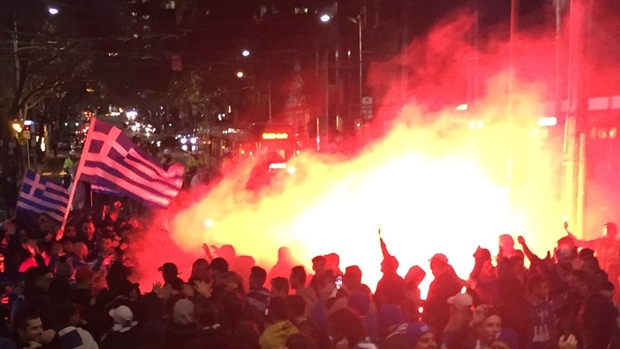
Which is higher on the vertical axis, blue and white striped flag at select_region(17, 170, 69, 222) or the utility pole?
the utility pole

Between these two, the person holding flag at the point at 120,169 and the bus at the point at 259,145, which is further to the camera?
the bus at the point at 259,145

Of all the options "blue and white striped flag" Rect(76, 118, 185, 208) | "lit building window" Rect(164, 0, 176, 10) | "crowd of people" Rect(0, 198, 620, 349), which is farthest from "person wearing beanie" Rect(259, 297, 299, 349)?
"lit building window" Rect(164, 0, 176, 10)

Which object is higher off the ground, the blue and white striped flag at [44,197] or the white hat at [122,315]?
the blue and white striped flag at [44,197]

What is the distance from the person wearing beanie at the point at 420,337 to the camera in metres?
5.18

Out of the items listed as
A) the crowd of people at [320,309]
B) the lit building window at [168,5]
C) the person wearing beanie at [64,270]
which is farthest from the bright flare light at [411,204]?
the lit building window at [168,5]

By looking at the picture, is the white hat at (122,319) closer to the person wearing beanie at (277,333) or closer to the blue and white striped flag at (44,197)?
the person wearing beanie at (277,333)

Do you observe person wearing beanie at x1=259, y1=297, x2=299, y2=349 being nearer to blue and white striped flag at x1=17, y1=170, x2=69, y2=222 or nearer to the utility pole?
blue and white striped flag at x1=17, y1=170, x2=69, y2=222

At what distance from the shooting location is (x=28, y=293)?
6648 mm

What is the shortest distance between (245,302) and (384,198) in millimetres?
9772

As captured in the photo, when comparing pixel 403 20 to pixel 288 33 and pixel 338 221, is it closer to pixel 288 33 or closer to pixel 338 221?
pixel 288 33

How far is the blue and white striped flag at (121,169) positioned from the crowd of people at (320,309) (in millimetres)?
2295

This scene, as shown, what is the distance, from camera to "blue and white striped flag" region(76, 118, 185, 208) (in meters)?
10.5

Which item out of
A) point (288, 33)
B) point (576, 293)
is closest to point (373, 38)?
point (288, 33)

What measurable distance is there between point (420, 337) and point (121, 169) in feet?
21.6
